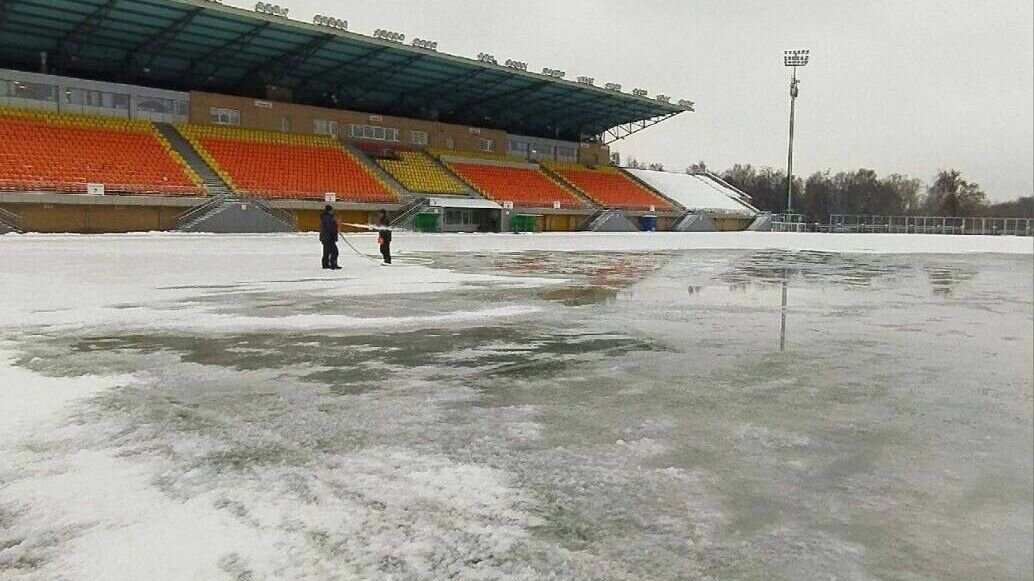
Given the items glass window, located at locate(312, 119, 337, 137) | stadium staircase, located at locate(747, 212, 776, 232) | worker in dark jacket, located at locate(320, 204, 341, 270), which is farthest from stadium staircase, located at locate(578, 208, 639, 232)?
worker in dark jacket, located at locate(320, 204, 341, 270)

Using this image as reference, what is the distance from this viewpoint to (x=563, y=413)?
16.1 ft

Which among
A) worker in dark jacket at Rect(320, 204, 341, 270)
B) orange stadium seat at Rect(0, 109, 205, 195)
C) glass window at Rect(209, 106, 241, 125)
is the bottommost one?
worker in dark jacket at Rect(320, 204, 341, 270)

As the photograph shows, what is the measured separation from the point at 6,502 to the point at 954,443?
501 centimetres

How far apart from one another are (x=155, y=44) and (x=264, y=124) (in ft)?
24.9

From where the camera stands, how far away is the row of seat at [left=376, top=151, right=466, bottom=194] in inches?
1687

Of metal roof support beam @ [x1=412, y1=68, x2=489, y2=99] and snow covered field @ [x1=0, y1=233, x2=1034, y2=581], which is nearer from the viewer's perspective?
snow covered field @ [x1=0, y1=233, x2=1034, y2=581]

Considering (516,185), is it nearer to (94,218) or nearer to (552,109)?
(552,109)

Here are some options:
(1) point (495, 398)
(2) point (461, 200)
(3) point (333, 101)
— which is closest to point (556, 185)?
(2) point (461, 200)

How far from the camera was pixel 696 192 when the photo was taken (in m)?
63.3

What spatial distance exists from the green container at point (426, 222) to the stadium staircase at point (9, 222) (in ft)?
59.6

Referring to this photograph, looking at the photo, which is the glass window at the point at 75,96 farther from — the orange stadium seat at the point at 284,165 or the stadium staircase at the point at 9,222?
the stadium staircase at the point at 9,222

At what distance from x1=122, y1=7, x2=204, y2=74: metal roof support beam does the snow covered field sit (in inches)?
1084

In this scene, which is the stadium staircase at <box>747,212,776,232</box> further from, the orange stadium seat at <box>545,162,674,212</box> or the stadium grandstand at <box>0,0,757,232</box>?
the orange stadium seat at <box>545,162,674,212</box>

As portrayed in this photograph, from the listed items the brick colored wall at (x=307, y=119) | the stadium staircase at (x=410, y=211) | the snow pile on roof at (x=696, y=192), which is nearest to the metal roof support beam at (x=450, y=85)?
the brick colored wall at (x=307, y=119)
